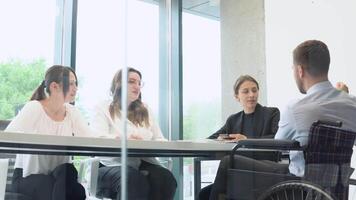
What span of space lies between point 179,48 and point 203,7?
488mm

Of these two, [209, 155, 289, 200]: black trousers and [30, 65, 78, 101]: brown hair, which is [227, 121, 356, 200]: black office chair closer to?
[209, 155, 289, 200]: black trousers

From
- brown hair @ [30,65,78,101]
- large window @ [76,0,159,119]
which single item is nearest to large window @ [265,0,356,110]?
large window @ [76,0,159,119]

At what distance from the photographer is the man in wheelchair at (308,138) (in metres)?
1.41

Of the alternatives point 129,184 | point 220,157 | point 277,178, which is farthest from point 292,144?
point 129,184

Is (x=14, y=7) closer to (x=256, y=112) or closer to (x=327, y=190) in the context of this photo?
(x=256, y=112)

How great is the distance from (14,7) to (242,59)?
1.92 meters

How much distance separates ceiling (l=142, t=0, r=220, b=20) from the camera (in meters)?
4.04

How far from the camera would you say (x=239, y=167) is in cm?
165

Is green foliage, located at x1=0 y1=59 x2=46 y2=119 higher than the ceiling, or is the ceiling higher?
the ceiling

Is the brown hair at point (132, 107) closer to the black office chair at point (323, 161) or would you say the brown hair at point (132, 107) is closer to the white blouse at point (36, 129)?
the white blouse at point (36, 129)

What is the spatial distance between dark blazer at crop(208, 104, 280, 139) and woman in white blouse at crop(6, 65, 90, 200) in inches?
36.6

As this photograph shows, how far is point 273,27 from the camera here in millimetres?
3398

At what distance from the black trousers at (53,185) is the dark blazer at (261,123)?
38.1 inches

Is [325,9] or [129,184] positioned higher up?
[325,9]
